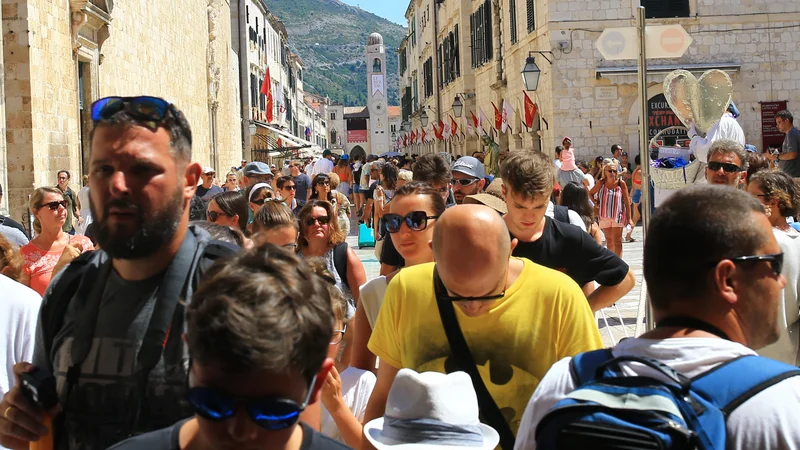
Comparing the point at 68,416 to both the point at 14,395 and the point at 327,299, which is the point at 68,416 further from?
the point at 327,299

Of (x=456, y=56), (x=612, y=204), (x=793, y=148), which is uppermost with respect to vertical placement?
(x=456, y=56)

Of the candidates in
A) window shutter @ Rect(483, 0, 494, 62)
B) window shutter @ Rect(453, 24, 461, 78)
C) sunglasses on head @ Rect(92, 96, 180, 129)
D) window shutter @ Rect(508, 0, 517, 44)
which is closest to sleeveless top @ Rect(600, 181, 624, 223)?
sunglasses on head @ Rect(92, 96, 180, 129)

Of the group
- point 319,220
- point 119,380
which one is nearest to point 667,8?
point 319,220

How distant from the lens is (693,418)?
69.1 inches

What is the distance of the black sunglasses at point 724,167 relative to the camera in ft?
18.2

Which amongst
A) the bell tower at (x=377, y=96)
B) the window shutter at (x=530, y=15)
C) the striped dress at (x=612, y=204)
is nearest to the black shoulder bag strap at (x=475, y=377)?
the striped dress at (x=612, y=204)

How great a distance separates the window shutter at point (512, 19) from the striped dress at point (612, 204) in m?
15.0

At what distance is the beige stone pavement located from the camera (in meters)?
8.20

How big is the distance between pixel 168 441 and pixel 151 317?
35 centimetres

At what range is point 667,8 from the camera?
21672 mm

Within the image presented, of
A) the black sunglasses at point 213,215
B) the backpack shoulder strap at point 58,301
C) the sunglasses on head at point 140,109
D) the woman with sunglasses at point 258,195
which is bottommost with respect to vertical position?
the backpack shoulder strap at point 58,301

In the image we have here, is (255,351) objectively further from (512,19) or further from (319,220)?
(512,19)

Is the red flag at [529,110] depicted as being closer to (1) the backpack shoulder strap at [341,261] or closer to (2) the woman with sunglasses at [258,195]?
(2) the woman with sunglasses at [258,195]

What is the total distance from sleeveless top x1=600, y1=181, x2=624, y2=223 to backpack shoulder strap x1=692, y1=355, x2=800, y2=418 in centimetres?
988
